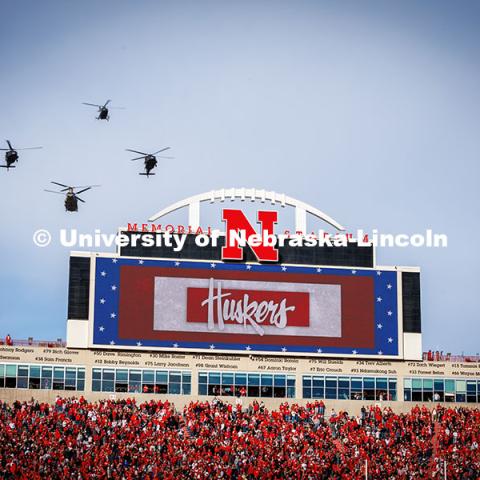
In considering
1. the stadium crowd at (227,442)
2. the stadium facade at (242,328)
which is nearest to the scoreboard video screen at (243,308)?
the stadium facade at (242,328)

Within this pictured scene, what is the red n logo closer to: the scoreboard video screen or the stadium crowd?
the scoreboard video screen

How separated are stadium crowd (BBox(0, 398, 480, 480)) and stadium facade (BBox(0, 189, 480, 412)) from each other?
3615 millimetres

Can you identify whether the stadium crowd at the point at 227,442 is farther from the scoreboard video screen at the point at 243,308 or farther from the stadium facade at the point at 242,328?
the scoreboard video screen at the point at 243,308

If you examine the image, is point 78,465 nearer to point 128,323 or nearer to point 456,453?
point 128,323

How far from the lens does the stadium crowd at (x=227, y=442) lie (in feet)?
356

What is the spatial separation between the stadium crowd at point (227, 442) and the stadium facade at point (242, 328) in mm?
3615

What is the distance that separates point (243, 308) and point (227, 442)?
53.2ft

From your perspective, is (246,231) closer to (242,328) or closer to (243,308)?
(243,308)

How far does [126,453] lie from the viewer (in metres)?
111

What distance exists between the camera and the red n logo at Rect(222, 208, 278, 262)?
126812 millimetres

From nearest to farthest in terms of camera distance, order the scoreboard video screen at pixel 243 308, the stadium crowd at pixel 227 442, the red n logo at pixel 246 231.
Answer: the stadium crowd at pixel 227 442, the scoreboard video screen at pixel 243 308, the red n logo at pixel 246 231

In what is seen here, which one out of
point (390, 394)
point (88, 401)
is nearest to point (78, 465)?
point (88, 401)

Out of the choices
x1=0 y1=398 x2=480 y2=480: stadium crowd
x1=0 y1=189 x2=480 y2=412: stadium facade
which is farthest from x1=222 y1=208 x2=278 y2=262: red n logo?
x1=0 y1=398 x2=480 y2=480: stadium crowd

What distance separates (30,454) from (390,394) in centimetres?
3380
